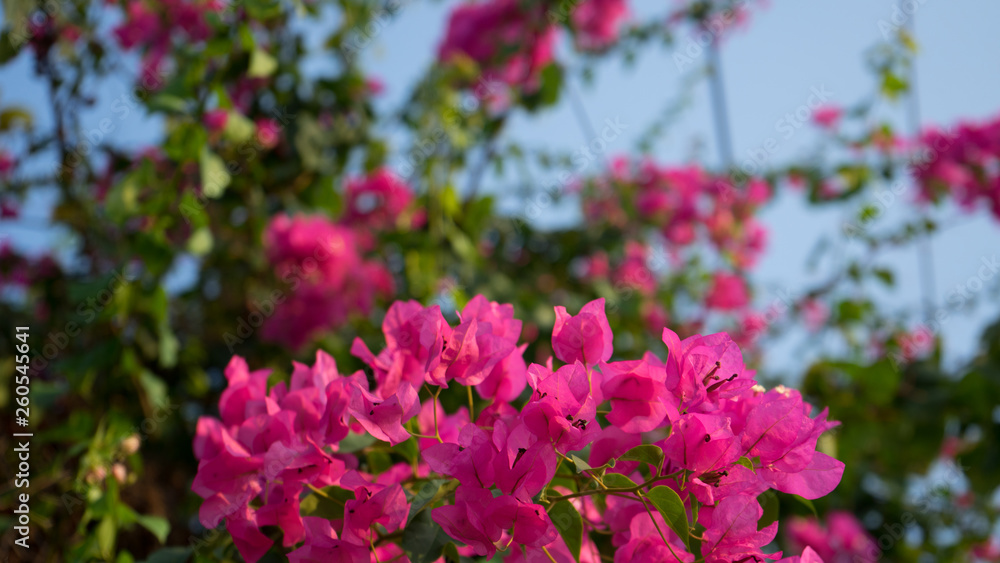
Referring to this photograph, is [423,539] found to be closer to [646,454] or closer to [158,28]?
[646,454]

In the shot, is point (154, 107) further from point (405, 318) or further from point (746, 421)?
point (746, 421)

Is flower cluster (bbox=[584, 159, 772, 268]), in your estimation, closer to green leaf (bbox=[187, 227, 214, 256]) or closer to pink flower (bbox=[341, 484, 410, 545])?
green leaf (bbox=[187, 227, 214, 256])

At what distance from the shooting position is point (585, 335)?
1.68 feet

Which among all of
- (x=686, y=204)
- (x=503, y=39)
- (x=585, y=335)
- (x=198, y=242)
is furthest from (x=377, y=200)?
(x=585, y=335)

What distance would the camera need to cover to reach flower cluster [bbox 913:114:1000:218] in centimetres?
215

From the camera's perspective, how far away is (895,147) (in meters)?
2.40

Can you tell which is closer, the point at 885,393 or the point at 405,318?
the point at 405,318

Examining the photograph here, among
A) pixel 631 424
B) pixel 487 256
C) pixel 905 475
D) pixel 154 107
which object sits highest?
pixel 154 107

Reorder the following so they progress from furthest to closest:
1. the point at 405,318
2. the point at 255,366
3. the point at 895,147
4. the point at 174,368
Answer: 1. the point at 895,147
2. the point at 255,366
3. the point at 174,368
4. the point at 405,318

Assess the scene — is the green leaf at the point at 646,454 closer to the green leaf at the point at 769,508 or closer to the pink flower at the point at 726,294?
the green leaf at the point at 769,508

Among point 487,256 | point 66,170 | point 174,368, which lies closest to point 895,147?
point 487,256

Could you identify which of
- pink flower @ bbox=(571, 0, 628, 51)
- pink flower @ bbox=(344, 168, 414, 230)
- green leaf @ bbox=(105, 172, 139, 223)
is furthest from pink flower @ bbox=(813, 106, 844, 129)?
green leaf @ bbox=(105, 172, 139, 223)

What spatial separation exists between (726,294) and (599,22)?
3.77ft

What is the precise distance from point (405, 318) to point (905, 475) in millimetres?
2474
